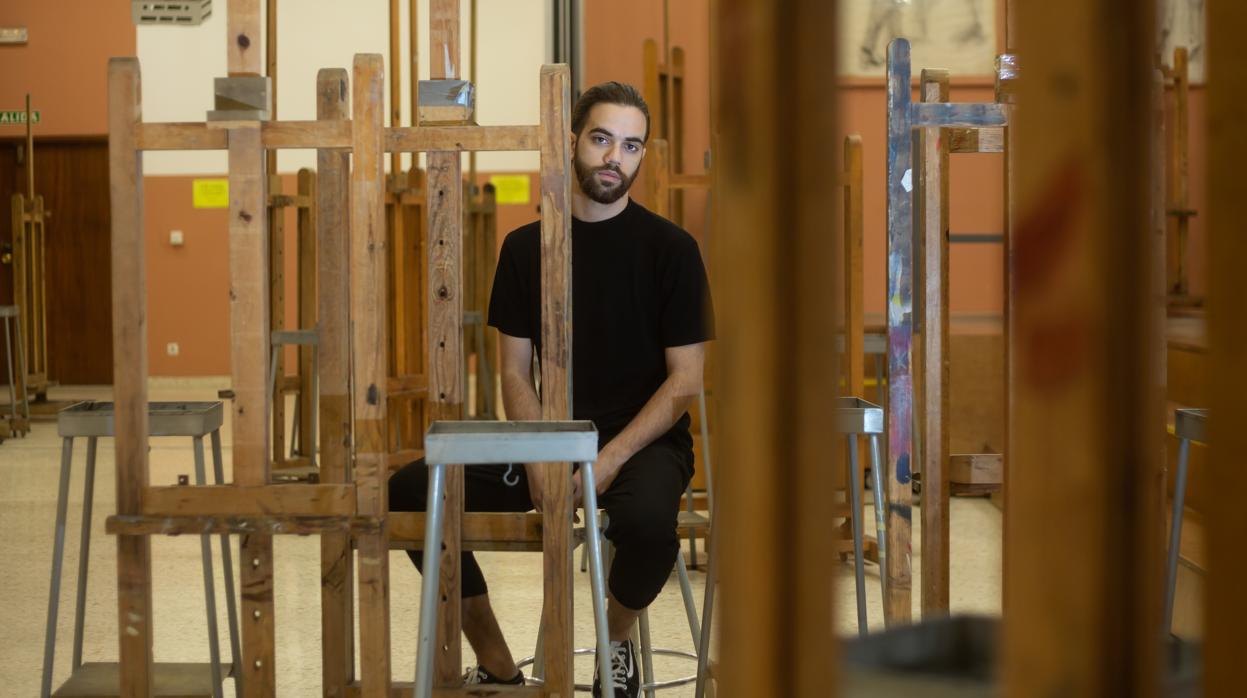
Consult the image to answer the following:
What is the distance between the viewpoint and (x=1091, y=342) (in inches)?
21.1

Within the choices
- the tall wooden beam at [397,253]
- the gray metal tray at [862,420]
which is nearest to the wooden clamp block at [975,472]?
the gray metal tray at [862,420]

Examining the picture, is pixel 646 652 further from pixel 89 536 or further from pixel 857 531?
pixel 89 536

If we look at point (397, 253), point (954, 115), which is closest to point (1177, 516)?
point (954, 115)

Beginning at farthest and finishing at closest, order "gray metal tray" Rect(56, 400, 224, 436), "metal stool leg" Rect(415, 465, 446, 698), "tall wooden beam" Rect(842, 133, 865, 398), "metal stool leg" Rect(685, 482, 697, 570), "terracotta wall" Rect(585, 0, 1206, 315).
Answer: "terracotta wall" Rect(585, 0, 1206, 315), "metal stool leg" Rect(685, 482, 697, 570), "tall wooden beam" Rect(842, 133, 865, 398), "gray metal tray" Rect(56, 400, 224, 436), "metal stool leg" Rect(415, 465, 446, 698)

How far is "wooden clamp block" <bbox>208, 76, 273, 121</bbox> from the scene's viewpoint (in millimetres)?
2082

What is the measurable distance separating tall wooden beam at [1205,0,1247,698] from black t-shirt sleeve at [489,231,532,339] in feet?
7.17

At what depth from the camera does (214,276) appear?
9.48 meters

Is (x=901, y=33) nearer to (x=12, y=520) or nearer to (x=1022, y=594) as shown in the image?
(x=12, y=520)

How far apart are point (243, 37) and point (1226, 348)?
1866mm

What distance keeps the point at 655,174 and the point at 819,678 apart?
3365 mm

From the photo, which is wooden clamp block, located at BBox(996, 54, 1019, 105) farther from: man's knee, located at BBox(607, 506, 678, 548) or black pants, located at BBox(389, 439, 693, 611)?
man's knee, located at BBox(607, 506, 678, 548)

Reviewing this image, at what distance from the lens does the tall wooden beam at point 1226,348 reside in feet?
1.75

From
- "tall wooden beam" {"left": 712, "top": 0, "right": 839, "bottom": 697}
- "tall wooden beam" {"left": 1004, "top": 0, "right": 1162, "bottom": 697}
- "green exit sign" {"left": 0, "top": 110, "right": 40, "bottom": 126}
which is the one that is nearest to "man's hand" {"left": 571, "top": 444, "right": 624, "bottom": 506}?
"tall wooden beam" {"left": 712, "top": 0, "right": 839, "bottom": 697}

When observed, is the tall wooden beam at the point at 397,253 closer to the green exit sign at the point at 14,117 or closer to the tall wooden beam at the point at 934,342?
the tall wooden beam at the point at 934,342
